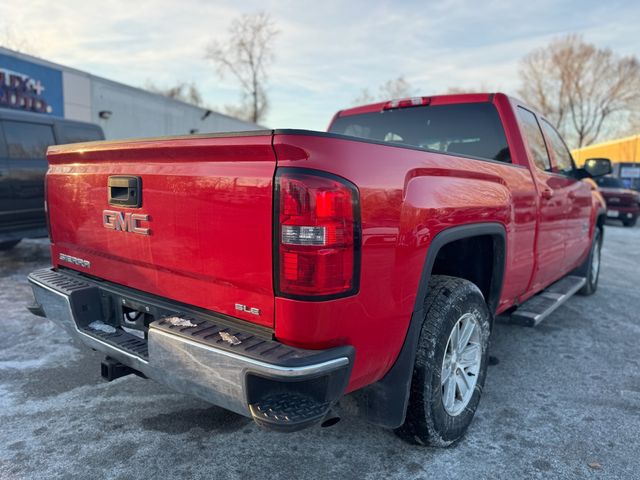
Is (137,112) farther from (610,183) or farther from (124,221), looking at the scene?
(610,183)

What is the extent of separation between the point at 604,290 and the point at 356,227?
603cm

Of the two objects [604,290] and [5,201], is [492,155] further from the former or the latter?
[5,201]

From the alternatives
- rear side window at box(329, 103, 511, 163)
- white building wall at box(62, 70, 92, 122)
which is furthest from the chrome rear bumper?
white building wall at box(62, 70, 92, 122)

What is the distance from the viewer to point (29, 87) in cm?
1334

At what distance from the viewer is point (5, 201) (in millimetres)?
6316

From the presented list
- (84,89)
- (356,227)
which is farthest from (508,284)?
(84,89)

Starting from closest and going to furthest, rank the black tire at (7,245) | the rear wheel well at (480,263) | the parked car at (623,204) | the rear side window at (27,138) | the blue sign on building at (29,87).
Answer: the rear wheel well at (480,263) < the rear side window at (27,138) < the black tire at (7,245) < the blue sign on building at (29,87) < the parked car at (623,204)

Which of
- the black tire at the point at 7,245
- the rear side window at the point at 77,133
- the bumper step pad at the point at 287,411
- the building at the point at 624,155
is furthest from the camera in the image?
the building at the point at 624,155

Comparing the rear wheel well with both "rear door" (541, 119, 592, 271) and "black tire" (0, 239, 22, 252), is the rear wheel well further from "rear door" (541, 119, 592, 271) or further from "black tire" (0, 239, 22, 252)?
"black tire" (0, 239, 22, 252)

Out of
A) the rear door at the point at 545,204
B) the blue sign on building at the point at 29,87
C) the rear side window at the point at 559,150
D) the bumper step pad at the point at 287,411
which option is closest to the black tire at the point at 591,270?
the rear side window at the point at 559,150

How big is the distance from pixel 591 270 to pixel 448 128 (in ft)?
11.2

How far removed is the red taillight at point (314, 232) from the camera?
178cm

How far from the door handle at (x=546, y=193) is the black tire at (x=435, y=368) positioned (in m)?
1.37

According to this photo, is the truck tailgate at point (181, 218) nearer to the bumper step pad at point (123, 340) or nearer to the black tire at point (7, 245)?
the bumper step pad at point (123, 340)
